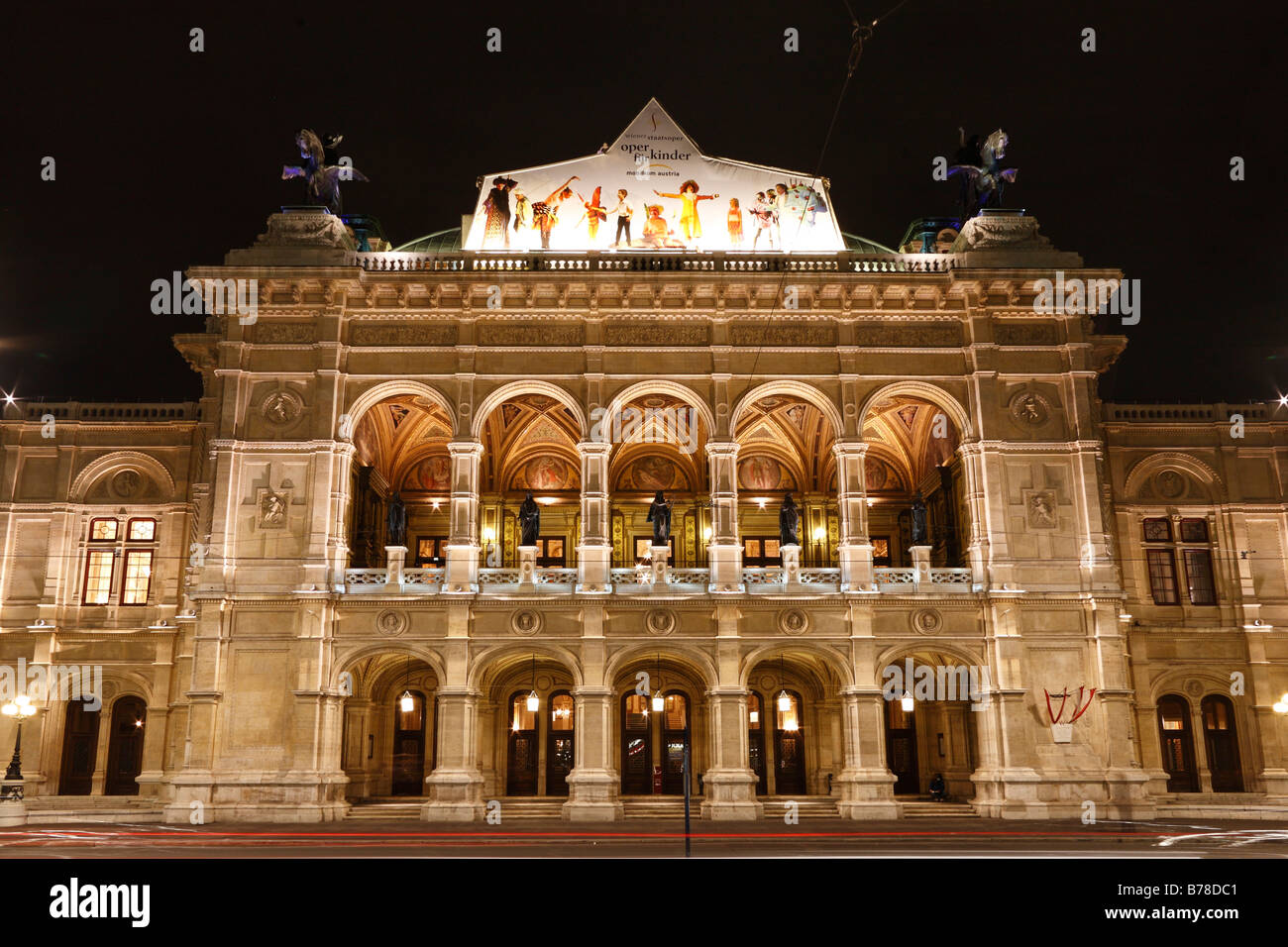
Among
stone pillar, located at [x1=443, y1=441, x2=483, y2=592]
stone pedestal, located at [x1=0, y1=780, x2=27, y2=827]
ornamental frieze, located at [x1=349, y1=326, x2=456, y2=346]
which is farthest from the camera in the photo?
ornamental frieze, located at [x1=349, y1=326, x2=456, y2=346]

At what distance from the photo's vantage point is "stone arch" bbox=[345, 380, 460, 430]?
2866cm

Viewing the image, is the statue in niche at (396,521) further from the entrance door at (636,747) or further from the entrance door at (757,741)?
the entrance door at (757,741)

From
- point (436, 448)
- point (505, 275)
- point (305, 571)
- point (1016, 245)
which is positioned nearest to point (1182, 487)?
point (1016, 245)

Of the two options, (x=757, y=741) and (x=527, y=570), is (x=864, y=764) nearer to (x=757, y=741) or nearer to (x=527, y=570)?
(x=757, y=741)

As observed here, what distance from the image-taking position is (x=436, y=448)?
35594mm

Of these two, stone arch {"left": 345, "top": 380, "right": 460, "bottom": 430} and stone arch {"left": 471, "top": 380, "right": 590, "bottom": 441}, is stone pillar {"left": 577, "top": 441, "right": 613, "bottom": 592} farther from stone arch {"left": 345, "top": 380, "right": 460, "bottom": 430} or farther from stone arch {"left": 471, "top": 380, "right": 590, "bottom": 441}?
stone arch {"left": 345, "top": 380, "right": 460, "bottom": 430}

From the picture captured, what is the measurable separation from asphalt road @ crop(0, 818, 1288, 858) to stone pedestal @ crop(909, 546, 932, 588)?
5.95 meters

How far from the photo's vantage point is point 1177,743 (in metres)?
31.2

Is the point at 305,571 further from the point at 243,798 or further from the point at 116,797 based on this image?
the point at 116,797

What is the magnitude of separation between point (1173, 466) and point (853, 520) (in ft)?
38.1

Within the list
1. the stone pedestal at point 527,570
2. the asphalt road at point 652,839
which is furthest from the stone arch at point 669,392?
the asphalt road at point 652,839

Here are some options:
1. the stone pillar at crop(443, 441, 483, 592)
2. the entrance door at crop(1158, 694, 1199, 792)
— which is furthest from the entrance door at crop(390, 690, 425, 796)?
the entrance door at crop(1158, 694, 1199, 792)
